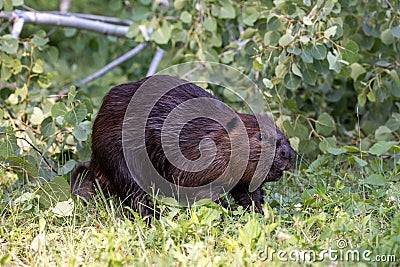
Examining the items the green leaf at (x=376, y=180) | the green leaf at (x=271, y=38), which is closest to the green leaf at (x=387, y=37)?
the green leaf at (x=271, y=38)

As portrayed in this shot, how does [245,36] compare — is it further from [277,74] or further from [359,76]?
[359,76]

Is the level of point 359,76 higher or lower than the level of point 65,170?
higher

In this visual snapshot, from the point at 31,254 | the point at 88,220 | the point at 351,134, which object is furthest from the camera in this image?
the point at 351,134

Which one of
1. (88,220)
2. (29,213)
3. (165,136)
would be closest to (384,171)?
(165,136)

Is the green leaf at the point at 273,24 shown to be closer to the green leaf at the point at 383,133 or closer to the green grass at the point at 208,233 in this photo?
the green leaf at the point at 383,133

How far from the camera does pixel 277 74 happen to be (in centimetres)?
370

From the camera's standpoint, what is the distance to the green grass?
228 cm

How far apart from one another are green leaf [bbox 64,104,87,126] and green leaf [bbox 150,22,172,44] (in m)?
1.05

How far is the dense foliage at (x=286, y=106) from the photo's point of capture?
8.76ft

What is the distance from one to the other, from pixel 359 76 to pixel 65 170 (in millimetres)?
1830

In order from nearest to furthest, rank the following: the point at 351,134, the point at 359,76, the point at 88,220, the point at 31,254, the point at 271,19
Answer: the point at 31,254 < the point at 88,220 < the point at 271,19 < the point at 359,76 < the point at 351,134

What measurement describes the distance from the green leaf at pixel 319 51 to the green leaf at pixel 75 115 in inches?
50.4

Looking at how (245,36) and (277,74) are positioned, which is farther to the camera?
(245,36)

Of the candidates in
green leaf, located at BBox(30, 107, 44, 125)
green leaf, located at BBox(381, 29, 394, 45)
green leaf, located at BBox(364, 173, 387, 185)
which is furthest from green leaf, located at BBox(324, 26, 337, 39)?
green leaf, located at BBox(30, 107, 44, 125)
